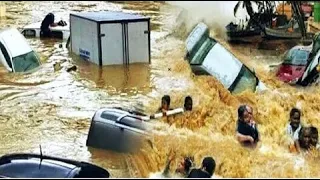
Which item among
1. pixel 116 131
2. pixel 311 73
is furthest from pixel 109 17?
pixel 116 131

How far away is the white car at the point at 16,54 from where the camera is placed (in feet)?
57.3

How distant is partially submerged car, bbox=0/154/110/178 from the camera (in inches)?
328

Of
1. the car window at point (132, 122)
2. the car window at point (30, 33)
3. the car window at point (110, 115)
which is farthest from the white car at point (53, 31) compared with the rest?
the car window at point (132, 122)

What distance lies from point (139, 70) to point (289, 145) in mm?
7511

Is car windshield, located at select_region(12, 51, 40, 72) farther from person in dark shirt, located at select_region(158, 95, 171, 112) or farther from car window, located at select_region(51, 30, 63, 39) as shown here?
person in dark shirt, located at select_region(158, 95, 171, 112)

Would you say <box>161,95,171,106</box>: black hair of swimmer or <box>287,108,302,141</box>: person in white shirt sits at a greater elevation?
<box>287,108,302,141</box>: person in white shirt

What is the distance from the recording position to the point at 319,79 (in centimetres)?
1493

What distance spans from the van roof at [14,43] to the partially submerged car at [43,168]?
884 centimetres

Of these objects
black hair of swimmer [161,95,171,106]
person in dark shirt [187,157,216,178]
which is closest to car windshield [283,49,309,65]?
black hair of swimmer [161,95,171,106]

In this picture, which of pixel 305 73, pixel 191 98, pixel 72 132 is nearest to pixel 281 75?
pixel 305 73

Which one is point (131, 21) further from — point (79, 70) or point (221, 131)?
point (221, 131)

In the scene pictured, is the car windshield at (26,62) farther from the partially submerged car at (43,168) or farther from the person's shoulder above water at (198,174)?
the person's shoulder above water at (198,174)

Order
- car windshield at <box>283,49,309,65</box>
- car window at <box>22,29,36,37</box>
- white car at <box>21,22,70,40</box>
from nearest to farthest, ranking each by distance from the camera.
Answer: car windshield at <box>283,49,309,65</box>, white car at <box>21,22,70,40</box>, car window at <box>22,29,36,37</box>

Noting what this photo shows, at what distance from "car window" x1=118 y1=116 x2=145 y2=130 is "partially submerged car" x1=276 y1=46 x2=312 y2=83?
5447 millimetres
